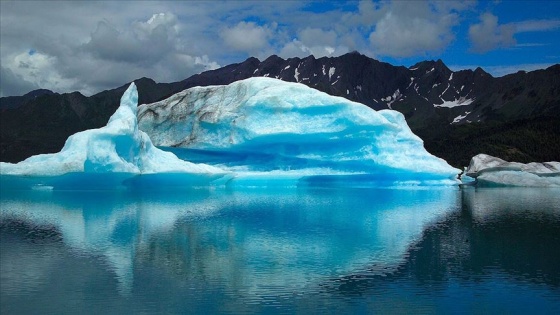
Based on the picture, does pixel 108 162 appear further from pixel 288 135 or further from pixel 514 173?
pixel 514 173

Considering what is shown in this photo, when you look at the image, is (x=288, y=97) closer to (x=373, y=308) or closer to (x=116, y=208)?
(x=116, y=208)

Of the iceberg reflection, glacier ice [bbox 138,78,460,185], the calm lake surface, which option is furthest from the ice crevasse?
the calm lake surface

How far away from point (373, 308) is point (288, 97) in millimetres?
30601

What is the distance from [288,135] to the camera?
40312 millimetres

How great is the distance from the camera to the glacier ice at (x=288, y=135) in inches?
1587

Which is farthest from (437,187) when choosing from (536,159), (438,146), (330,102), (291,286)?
(438,146)

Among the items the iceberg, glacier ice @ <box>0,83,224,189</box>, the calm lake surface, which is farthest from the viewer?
the iceberg

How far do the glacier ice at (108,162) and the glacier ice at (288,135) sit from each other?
4404 millimetres

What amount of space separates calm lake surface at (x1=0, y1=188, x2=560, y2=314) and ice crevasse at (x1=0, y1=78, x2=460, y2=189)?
35.5ft

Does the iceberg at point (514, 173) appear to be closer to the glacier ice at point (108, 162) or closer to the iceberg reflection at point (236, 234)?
the iceberg reflection at point (236, 234)

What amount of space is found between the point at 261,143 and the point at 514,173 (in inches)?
1093

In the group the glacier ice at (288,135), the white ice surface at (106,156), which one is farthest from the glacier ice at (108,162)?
the glacier ice at (288,135)

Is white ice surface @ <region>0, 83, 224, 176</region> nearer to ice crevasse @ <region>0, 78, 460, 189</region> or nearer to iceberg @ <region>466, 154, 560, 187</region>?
ice crevasse @ <region>0, 78, 460, 189</region>

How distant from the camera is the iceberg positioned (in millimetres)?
52938
